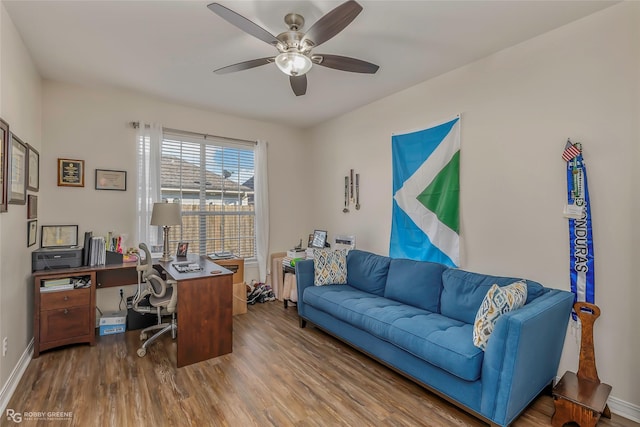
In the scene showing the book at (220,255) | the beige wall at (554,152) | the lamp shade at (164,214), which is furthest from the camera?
the book at (220,255)

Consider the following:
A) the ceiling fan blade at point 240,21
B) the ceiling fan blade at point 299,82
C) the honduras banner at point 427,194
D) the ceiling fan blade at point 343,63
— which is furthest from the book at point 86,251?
the honduras banner at point 427,194

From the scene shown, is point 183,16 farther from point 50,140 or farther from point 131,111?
point 50,140

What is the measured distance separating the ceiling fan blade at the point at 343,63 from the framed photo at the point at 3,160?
2.06m

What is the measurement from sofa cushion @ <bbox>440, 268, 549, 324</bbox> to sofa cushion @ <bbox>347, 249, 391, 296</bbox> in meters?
0.69

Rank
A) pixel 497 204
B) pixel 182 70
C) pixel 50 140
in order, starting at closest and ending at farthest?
pixel 497 204 → pixel 182 70 → pixel 50 140

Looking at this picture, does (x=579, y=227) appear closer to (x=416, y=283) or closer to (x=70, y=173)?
(x=416, y=283)

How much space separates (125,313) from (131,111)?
232cm

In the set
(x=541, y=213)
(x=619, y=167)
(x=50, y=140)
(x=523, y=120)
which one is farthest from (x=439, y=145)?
(x=50, y=140)

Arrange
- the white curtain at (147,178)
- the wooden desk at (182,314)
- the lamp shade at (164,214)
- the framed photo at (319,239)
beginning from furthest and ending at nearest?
the framed photo at (319,239) < the white curtain at (147,178) < the lamp shade at (164,214) < the wooden desk at (182,314)

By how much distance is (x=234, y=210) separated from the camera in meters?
4.50

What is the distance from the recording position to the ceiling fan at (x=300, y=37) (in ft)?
5.61

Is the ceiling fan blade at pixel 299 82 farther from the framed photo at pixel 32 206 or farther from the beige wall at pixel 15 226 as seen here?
the framed photo at pixel 32 206

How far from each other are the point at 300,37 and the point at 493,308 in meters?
2.12

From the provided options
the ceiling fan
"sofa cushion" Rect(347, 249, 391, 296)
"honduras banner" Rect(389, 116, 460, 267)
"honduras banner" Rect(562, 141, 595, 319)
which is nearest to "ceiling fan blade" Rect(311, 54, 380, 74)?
the ceiling fan
